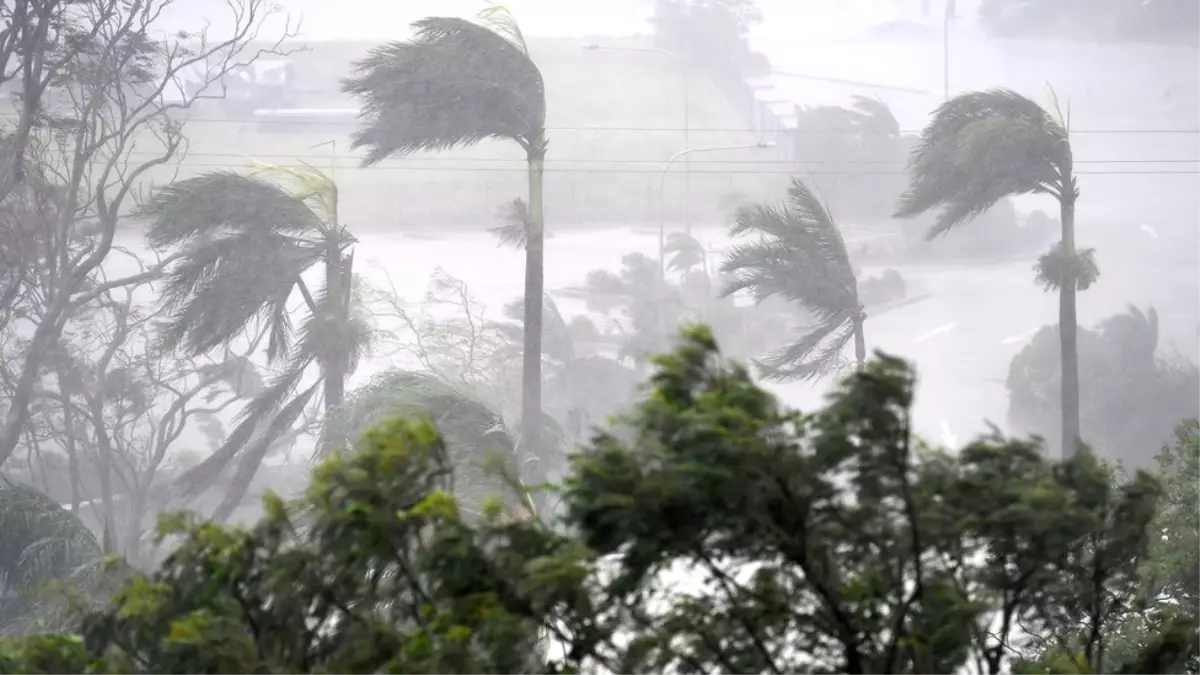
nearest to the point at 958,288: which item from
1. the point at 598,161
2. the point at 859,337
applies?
the point at 859,337

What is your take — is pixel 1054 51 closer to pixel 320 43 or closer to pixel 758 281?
pixel 758 281

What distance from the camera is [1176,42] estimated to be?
1409 cm

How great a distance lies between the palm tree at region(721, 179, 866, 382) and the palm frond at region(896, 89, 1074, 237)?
1.15m

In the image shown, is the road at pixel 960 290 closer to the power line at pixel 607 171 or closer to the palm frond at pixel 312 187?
the power line at pixel 607 171

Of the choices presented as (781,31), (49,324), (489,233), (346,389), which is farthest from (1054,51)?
(49,324)

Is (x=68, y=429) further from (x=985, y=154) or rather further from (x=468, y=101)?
(x=985, y=154)

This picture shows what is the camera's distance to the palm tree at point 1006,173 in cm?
1063

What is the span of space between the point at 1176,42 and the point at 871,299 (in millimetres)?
5294

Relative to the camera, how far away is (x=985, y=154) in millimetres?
10555

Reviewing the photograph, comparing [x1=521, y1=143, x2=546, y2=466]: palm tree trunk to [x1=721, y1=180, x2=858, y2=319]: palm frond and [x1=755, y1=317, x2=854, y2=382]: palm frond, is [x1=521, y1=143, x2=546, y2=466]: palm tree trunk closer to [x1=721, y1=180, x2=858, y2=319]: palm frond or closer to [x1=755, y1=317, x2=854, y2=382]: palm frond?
[x1=721, y1=180, x2=858, y2=319]: palm frond

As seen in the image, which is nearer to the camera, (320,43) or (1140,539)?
(1140,539)

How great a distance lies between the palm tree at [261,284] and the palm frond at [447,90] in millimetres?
882

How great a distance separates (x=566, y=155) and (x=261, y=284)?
387 centimetres

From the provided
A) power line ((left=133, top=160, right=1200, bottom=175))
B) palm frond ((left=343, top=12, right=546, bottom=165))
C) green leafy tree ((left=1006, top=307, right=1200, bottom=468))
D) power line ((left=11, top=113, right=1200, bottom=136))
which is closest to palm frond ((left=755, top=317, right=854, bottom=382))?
green leafy tree ((left=1006, top=307, right=1200, bottom=468))
